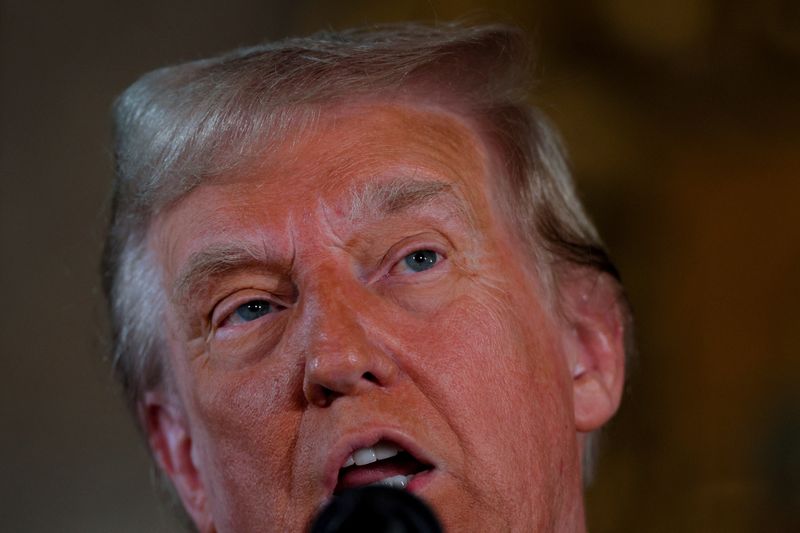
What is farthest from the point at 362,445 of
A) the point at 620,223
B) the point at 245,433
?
the point at 620,223

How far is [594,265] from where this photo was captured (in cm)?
232

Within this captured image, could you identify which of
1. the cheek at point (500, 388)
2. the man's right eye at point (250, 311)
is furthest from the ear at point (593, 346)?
the man's right eye at point (250, 311)

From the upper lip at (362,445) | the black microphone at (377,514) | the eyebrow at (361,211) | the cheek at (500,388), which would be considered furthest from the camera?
the eyebrow at (361,211)

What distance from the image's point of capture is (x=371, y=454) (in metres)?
1.80

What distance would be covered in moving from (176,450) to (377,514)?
3.74 feet

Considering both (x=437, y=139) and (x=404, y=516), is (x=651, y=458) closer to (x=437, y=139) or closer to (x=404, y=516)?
(x=437, y=139)

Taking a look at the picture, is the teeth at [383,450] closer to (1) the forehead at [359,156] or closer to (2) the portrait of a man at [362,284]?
(2) the portrait of a man at [362,284]

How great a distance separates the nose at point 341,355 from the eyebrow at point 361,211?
0.15 meters

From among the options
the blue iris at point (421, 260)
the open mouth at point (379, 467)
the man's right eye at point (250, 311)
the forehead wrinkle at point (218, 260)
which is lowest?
the open mouth at point (379, 467)

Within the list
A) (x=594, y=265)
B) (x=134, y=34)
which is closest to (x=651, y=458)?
(x=594, y=265)

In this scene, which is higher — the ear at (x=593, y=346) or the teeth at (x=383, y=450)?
the ear at (x=593, y=346)

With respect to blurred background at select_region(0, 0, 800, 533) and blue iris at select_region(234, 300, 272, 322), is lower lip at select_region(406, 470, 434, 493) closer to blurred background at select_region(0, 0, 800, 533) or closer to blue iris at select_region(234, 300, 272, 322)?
blue iris at select_region(234, 300, 272, 322)

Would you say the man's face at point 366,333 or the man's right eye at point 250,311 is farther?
the man's right eye at point 250,311

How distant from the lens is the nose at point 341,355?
1784 millimetres
